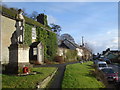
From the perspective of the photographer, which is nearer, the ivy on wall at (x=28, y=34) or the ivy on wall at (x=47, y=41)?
the ivy on wall at (x=28, y=34)

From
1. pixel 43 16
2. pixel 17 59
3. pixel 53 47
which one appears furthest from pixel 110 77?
pixel 43 16

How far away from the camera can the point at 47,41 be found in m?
39.1

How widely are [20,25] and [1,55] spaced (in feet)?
36.6

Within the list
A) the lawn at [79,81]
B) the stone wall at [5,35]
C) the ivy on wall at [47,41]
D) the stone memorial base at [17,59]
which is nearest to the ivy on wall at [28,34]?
the ivy on wall at [47,41]

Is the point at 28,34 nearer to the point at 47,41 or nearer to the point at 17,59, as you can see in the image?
the point at 47,41

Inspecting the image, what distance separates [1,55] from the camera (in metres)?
25.4

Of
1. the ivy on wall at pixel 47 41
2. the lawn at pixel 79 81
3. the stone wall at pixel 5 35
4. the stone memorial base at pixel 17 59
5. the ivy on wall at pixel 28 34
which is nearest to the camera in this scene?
the lawn at pixel 79 81

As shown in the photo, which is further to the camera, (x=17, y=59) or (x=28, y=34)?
(x=28, y=34)

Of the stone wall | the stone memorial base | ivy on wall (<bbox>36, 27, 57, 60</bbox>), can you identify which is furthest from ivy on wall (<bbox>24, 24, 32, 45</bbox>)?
the stone memorial base

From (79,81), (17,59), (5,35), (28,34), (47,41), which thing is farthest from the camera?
(47,41)

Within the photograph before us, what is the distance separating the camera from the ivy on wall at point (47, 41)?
1447 inches

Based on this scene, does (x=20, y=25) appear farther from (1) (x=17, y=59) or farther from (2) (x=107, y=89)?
(2) (x=107, y=89)

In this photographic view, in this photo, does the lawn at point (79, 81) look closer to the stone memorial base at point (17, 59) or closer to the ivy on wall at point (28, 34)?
the stone memorial base at point (17, 59)

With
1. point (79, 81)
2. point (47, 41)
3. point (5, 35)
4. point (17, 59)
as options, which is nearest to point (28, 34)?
point (5, 35)
